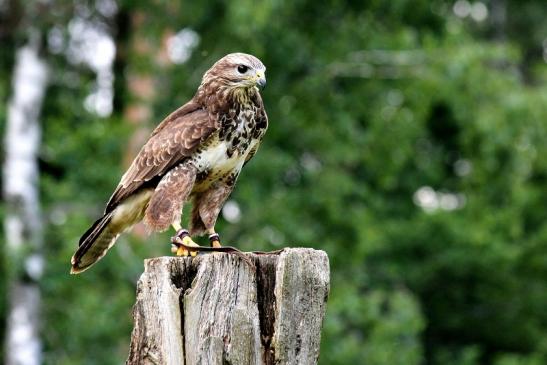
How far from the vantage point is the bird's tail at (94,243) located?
6.05m

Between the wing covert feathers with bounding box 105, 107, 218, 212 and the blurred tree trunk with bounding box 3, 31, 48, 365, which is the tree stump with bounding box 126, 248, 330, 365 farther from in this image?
the blurred tree trunk with bounding box 3, 31, 48, 365

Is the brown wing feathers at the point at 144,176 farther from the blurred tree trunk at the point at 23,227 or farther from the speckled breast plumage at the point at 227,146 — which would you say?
the blurred tree trunk at the point at 23,227

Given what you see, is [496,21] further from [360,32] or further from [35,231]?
[35,231]

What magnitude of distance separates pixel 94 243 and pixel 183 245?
28.0 inches

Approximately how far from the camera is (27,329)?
1245 cm

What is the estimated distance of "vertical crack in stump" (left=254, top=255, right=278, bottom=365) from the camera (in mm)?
4789

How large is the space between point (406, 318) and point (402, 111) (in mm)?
2504

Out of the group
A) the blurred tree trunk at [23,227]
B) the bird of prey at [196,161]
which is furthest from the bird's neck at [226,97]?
the blurred tree trunk at [23,227]

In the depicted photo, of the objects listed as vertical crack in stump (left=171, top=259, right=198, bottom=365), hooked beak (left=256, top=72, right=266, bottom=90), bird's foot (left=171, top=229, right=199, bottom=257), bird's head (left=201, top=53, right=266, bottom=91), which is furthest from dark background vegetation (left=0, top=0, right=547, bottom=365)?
vertical crack in stump (left=171, top=259, right=198, bottom=365)

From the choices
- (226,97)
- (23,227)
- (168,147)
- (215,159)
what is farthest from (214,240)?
(23,227)

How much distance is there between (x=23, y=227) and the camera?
1244 centimetres

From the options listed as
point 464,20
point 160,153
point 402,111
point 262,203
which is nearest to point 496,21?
point 464,20

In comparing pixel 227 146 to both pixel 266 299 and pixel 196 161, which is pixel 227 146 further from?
pixel 266 299

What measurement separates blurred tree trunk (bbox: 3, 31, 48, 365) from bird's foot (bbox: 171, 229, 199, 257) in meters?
Answer: 6.66
